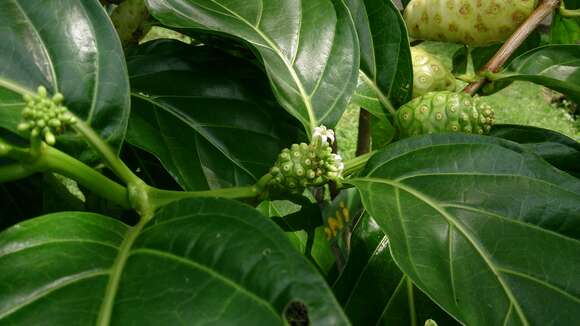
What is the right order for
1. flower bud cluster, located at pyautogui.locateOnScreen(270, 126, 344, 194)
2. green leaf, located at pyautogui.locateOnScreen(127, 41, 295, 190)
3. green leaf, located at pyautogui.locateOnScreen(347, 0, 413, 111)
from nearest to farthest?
flower bud cluster, located at pyautogui.locateOnScreen(270, 126, 344, 194) < green leaf, located at pyautogui.locateOnScreen(127, 41, 295, 190) < green leaf, located at pyautogui.locateOnScreen(347, 0, 413, 111)

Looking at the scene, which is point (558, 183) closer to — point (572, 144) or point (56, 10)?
point (572, 144)

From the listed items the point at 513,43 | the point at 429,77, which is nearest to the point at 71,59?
the point at 429,77

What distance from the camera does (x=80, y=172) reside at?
0.60 meters

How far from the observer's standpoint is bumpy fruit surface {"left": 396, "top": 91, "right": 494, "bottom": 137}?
0.83 metres

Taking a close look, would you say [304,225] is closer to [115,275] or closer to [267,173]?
[267,173]

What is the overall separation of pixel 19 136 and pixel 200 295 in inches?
11.4

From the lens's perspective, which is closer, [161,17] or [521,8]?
[161,17]

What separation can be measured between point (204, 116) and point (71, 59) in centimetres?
20

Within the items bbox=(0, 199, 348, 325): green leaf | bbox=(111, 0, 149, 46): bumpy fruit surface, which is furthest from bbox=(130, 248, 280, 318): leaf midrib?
bbox=(111, 0, 149, 46): bumpy fruit surface

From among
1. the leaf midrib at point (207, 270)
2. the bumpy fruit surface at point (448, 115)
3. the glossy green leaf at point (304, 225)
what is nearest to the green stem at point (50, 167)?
the leaf midrib at point (207, 270)

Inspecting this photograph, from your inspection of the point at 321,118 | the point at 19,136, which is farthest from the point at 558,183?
the point at 19,136

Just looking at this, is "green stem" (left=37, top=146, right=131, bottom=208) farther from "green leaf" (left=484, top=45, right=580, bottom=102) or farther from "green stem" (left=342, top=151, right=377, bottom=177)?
"green leaf" (left=484, top=45, right=580, bottom=102)

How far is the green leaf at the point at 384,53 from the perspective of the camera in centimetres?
91

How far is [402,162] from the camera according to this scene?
71 centimetres
